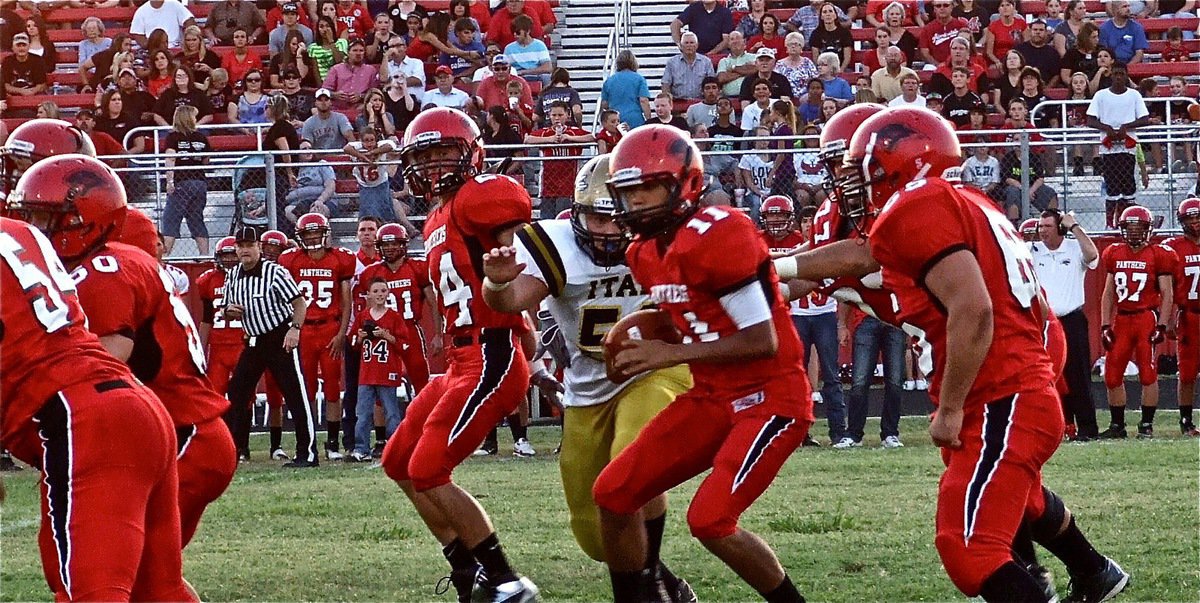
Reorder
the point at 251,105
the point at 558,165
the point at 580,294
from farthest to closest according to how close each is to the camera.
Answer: the point at 251,105, the point at 558,165, the point at 580,294

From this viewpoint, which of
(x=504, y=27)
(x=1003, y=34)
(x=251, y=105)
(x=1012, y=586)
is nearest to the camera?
(x=1012, y=586)

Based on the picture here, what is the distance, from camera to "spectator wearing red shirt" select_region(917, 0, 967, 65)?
16547 mm

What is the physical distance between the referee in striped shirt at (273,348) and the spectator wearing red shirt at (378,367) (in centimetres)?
44

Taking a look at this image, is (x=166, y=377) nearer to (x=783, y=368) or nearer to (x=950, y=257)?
(x=783, y=368)

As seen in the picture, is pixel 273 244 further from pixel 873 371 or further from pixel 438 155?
pixel 438 155

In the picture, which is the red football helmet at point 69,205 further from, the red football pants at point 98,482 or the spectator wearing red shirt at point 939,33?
the spectator wearing red shirt at point 939,33

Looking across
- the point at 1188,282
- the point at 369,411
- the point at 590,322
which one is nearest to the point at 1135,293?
the point at 1188,282

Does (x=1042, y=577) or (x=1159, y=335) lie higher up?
(x=1042, y=577)

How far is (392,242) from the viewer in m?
12.1

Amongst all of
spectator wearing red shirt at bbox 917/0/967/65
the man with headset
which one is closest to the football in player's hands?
the man with headset

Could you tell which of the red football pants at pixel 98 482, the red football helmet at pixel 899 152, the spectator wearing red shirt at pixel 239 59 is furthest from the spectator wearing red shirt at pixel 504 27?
the red football pants at pixel 98 482

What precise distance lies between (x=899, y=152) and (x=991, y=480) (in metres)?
→ 0.99

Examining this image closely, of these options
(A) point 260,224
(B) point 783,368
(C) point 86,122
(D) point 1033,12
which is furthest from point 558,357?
(D) point 1033,12

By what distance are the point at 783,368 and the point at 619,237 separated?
0.93 m
